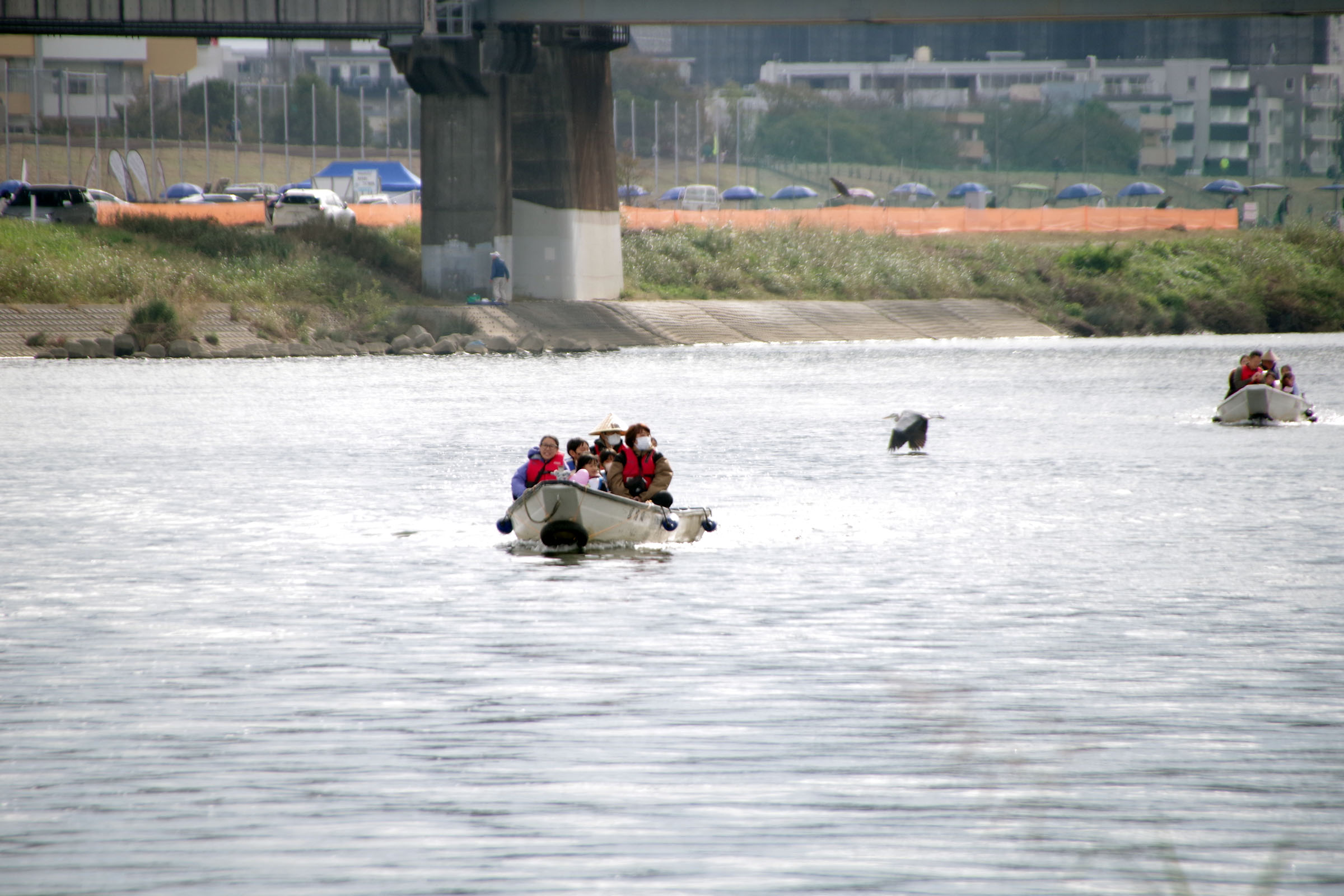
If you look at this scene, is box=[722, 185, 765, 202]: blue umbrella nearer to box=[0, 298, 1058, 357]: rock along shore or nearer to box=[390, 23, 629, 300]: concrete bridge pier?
box=[0, 298, 1058, 357]: rock along shore

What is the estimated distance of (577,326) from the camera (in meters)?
76.8

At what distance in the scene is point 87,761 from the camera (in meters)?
13.3

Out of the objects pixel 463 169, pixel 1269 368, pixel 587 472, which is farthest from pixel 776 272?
pixel 587 472

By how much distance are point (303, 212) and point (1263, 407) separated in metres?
47.6

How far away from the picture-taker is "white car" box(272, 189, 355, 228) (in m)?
78.1

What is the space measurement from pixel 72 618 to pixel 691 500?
13371 millimetres

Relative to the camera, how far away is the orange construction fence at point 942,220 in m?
96.3

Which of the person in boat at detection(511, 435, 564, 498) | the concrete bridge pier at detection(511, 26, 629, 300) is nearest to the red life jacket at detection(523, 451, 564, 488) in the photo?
the person in boat at detection(511, 435, 564, 498)

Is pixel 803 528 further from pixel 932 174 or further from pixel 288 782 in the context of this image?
pixel 932 174

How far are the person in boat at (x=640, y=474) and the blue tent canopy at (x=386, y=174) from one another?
9048cm

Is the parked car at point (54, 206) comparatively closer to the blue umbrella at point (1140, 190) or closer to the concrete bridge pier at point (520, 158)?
the concrete bridge pier at point (520, 158)

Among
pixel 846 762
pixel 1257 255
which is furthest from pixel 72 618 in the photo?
pixel 1257 255

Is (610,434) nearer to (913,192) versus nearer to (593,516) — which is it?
(593,516)

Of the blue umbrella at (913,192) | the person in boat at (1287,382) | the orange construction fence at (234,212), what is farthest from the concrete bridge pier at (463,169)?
the blue umbrella at (913,192)
